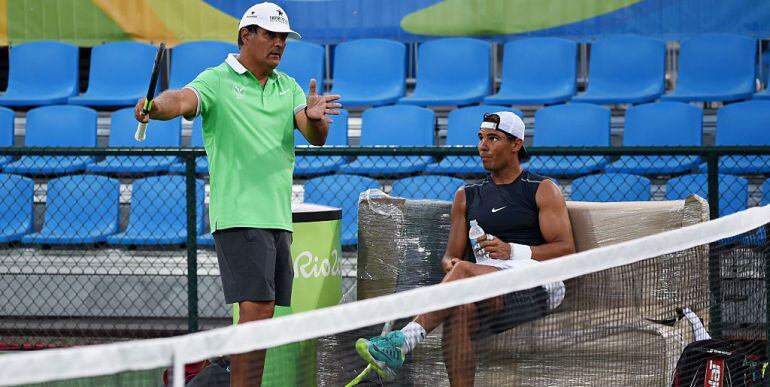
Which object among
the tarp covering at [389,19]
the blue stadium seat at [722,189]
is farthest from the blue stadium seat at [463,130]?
the blue stadium seat at [722,189]

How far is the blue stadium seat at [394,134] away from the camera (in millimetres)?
8180

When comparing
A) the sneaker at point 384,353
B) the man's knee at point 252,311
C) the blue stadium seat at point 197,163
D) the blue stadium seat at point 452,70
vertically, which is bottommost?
the sneaker at point 384,353

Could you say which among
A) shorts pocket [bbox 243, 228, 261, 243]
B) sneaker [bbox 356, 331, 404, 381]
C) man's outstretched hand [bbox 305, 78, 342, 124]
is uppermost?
man's outstretched hand [bbox 305, 78, 342, 124]

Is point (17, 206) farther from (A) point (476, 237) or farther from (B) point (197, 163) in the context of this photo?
(A) point (476, 237)

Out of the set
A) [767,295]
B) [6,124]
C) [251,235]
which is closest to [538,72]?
[767,295]

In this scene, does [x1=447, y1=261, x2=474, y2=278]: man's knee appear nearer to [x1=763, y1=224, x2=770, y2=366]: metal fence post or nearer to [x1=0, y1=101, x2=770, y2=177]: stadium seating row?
[x1=763, y1=224, x2=770, y2=366]: metal fence post

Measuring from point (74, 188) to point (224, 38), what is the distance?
226 cm

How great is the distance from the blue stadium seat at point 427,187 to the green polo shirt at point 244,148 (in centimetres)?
A: 306

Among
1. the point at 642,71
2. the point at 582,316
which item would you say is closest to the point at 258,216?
the point at 582,316

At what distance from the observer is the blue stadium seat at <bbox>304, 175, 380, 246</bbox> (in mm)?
7836

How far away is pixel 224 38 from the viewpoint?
9.77 meters

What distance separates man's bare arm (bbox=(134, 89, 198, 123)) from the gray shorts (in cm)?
56

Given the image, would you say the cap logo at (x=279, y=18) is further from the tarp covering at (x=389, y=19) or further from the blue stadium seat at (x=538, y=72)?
the tarp covering at (x=389, y=19)

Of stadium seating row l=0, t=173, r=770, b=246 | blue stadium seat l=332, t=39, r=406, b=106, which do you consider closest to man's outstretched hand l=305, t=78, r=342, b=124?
stadium seating row l=0, t=173, r=770, b=246
